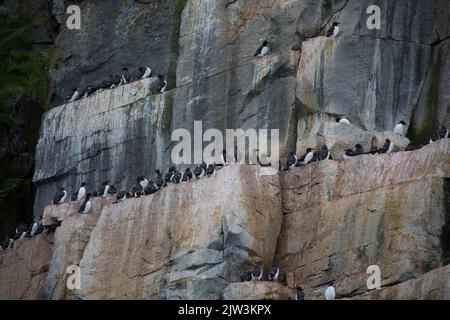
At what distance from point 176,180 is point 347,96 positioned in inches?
205

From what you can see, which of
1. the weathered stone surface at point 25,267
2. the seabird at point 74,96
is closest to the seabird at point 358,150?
the weathered stone surface at point 25,267

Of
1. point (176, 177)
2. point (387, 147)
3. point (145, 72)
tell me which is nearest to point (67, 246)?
point (176, 177)

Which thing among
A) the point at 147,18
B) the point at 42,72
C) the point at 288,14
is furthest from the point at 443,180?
the point at 42,72

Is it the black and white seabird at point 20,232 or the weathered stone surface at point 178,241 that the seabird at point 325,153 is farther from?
the black and white seabird at point 20,232

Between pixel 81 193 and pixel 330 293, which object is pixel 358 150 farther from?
pixel 81 193

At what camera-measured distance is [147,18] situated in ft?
158

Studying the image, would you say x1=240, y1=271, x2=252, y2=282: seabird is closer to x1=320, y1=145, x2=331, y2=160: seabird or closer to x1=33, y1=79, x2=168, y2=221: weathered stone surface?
x1=320, y1=145, x2=331, y2=160: seabird

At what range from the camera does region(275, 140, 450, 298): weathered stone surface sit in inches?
1464

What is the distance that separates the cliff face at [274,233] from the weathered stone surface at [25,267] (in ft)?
2.71

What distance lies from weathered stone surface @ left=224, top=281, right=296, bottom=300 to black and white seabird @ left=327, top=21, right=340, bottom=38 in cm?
856

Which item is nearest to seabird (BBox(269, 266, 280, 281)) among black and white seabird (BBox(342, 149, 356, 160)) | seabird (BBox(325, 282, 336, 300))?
seabird (BBox(325, 282, 336, 300))

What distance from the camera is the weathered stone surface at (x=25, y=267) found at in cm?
4213

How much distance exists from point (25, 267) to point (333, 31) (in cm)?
1054

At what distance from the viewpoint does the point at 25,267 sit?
42.6 meters
